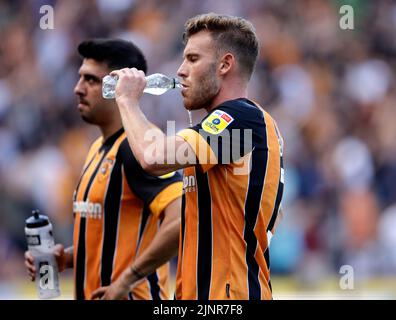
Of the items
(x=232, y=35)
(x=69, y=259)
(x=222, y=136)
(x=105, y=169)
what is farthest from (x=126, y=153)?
(x=222, y=136)

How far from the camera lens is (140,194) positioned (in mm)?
5473

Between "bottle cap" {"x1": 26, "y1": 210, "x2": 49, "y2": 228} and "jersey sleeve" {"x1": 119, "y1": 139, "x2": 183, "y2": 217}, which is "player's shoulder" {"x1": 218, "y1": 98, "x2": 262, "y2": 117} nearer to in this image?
"jersey sleeve" {"x1": 119, "y1": 139, "x2": 183, "y2": 217}

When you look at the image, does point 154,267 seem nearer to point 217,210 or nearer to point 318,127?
point 217,210

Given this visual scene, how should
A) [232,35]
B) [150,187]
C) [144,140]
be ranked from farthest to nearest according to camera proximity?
1. [150,187]
2. [232,35]
3. [144,140]

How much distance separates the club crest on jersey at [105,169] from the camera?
5613 millimetres

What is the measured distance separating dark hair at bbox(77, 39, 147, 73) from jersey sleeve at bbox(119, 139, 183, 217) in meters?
0.69

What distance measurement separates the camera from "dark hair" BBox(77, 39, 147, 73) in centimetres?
591

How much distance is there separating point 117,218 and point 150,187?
0.27 m

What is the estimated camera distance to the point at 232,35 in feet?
15.2

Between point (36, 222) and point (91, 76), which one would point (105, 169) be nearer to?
point (36, 222)

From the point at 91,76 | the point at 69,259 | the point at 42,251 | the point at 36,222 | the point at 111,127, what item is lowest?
the point at 69,259

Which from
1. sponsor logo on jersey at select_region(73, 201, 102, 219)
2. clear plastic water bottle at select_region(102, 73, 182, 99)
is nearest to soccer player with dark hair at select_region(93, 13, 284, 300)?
clear plastic water bottle at select_region(102, 73, 182, 99)

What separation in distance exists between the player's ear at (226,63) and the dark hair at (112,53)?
1429 millimetres
